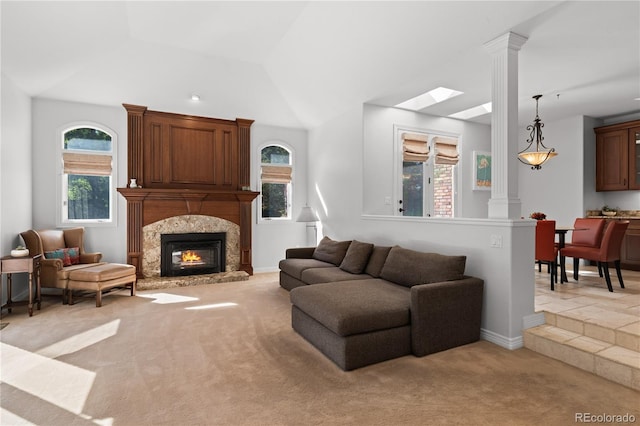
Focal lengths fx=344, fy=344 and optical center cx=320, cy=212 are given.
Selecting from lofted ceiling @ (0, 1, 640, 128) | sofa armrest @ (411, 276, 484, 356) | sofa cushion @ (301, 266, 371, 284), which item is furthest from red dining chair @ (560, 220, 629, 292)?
sofa cushion @ (301, 266, 371, 284)

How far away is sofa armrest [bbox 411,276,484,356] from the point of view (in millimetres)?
2975

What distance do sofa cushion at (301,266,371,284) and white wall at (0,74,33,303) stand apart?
149 inches

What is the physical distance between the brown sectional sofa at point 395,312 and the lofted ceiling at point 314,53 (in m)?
2.32

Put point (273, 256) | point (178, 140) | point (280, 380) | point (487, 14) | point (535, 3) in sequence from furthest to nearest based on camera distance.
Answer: point (273, 256) < point (178, 140) < point (487, 14) < point (535, 3) < point (280, 380)

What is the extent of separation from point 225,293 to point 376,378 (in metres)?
3.25

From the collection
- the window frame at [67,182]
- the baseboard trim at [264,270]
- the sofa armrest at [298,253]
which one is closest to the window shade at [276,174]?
the baseboard trim at [264,270]

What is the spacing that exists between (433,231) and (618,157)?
458cm

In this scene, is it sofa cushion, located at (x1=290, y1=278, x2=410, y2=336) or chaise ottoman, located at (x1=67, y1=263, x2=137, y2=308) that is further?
chaise ottoman, located at (x1=67, y1=263, x2=137, y2=308)

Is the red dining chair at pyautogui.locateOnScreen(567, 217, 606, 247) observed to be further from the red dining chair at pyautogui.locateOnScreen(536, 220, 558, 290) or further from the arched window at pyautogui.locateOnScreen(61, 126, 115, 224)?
the arched window at pyautogui.locateOnScreen(61, 126, 115, 224)

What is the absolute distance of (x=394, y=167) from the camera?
5.78m

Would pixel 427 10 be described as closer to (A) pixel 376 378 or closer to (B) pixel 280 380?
(A) pixel 376 378

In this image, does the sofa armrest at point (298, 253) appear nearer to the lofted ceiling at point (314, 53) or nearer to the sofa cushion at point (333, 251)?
the sofa cushion at point (333, 251)

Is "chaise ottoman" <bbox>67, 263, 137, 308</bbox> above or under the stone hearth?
above

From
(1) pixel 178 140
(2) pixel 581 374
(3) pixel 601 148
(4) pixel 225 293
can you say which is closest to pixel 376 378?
(2) pixel 581 374
